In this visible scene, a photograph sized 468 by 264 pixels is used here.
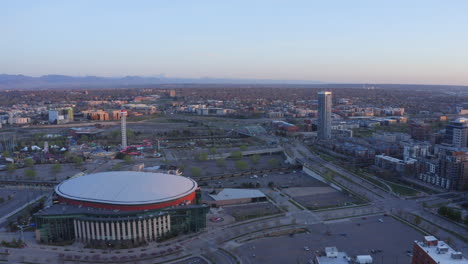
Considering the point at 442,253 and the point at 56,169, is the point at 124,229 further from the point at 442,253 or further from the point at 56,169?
the point at 56,169

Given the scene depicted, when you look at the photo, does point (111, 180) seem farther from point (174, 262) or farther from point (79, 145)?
point (79, 145)

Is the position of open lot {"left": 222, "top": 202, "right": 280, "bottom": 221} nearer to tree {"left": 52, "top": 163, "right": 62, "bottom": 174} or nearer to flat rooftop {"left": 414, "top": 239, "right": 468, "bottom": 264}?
flat rooftop {"left": 414, "top": 239, "right": 468, "bottom": 264}

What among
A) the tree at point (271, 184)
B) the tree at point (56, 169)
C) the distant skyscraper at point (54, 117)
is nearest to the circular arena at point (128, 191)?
the tree at point (271, 184)

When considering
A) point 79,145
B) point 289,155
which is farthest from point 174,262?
point 79,145

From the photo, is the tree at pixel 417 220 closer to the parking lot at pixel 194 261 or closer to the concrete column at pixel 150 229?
the parking lot at pixel 194 261

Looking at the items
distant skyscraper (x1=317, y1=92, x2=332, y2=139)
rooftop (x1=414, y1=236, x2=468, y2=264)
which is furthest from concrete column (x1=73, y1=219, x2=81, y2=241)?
distant skyscraper (x1=317, y1=92, x2=332, y2=139)

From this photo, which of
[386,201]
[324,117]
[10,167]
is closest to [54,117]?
[10,167]

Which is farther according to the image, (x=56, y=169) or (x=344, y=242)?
(x=56, y=169)
